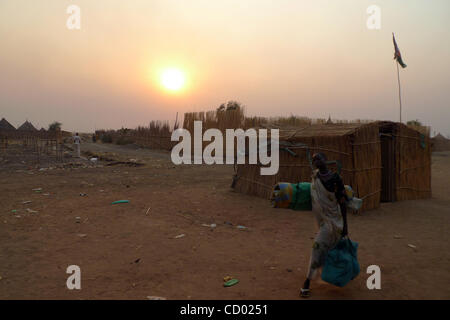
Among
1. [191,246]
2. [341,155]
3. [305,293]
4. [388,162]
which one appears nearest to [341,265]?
[305,293]

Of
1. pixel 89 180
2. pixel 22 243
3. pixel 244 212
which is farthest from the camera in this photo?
Result: pixel 89 180

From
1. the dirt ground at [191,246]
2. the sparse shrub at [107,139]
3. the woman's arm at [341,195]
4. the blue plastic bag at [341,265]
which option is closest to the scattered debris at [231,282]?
the dirt ground at [191,246]

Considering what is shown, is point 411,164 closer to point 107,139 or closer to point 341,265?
point 341,265

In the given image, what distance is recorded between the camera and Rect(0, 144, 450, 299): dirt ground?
10.9 feet

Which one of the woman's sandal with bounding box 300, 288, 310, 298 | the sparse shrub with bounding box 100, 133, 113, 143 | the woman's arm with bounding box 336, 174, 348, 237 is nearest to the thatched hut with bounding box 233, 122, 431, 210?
the woman's arm with bounding box 336, 174, 348, 237

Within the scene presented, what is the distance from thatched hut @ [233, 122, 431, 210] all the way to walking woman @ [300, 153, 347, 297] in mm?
3964

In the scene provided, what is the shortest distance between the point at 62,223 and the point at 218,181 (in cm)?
598

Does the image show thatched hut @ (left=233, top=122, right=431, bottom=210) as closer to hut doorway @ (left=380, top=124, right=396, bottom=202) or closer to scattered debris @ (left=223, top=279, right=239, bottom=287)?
hut doorway @ (left=380, top=124, right=396, bottom=202)

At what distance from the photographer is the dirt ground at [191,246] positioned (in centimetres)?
333

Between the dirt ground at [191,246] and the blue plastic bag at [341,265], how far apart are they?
0.25 m

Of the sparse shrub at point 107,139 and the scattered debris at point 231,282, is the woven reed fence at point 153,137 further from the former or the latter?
the scattered debris at point 231,282

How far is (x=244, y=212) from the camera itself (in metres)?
6.92
